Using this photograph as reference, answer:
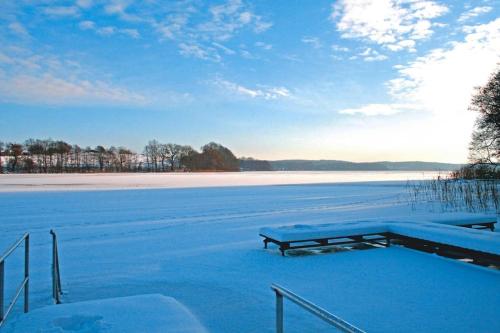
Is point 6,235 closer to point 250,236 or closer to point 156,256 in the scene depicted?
point 156,256

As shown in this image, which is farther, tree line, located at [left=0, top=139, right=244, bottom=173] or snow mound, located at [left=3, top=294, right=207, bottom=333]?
tree line, located at [left=0, top=139, right=244, bottom=173]

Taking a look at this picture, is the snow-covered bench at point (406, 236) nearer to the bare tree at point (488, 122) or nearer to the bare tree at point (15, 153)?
the bare tree at point (488, 122)

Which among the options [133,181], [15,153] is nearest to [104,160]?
[15,153]

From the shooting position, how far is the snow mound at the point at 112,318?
326 cm

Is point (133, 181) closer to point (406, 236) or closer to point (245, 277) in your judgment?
point (406, 236)

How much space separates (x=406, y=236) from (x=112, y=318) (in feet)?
21.5

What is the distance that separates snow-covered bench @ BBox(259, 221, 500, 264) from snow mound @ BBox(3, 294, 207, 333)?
13.7 ft

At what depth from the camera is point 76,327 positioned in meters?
3.27

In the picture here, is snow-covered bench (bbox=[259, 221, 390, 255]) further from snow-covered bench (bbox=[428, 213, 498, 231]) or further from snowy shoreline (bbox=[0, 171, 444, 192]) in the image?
snowy shoreline (bbox=[0, 171, 444, 192])

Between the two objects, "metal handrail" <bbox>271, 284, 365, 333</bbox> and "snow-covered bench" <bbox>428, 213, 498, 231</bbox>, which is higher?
"metal handrail" <bbox>271, 284, 365, 333</bbox>

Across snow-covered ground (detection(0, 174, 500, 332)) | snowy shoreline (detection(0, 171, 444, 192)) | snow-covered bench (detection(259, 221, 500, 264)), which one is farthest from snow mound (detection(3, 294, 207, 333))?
snowy shoreline (detection(0, 171, 444, 192))

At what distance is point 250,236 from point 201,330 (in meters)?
6.59

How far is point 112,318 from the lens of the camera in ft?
11.4

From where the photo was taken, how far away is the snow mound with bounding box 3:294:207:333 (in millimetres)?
3258
